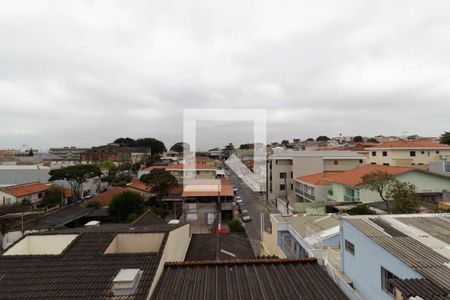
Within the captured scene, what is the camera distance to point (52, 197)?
18.3 meters

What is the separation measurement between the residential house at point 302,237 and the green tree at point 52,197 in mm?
15975

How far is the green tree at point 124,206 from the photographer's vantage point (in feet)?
47.2

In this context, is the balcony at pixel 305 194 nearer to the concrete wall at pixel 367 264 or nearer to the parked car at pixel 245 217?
the parked car at pixel 245 217

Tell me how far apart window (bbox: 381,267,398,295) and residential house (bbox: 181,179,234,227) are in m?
12.1

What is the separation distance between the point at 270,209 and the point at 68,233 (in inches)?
582

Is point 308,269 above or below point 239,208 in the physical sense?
→ above

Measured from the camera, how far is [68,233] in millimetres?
5680

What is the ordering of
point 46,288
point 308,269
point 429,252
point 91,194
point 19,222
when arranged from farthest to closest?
1. point 91,194
2. point 19,222
3. point 308,269
4. point 46,288
5. point 429,252

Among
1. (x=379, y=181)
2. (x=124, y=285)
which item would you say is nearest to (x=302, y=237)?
(x=124, y=285)

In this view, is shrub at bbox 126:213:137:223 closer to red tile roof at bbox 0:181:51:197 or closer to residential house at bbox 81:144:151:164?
red tile roof at bbox 0:181:51:197

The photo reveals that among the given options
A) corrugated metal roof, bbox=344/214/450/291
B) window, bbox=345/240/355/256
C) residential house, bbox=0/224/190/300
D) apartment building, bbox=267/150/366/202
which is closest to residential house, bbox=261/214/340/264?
window, bbox=345/240/355/256

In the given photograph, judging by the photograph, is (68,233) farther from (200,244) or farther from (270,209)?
(270,209)

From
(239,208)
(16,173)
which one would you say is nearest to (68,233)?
(239,208)

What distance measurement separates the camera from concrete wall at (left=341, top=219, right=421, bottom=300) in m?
3.40
